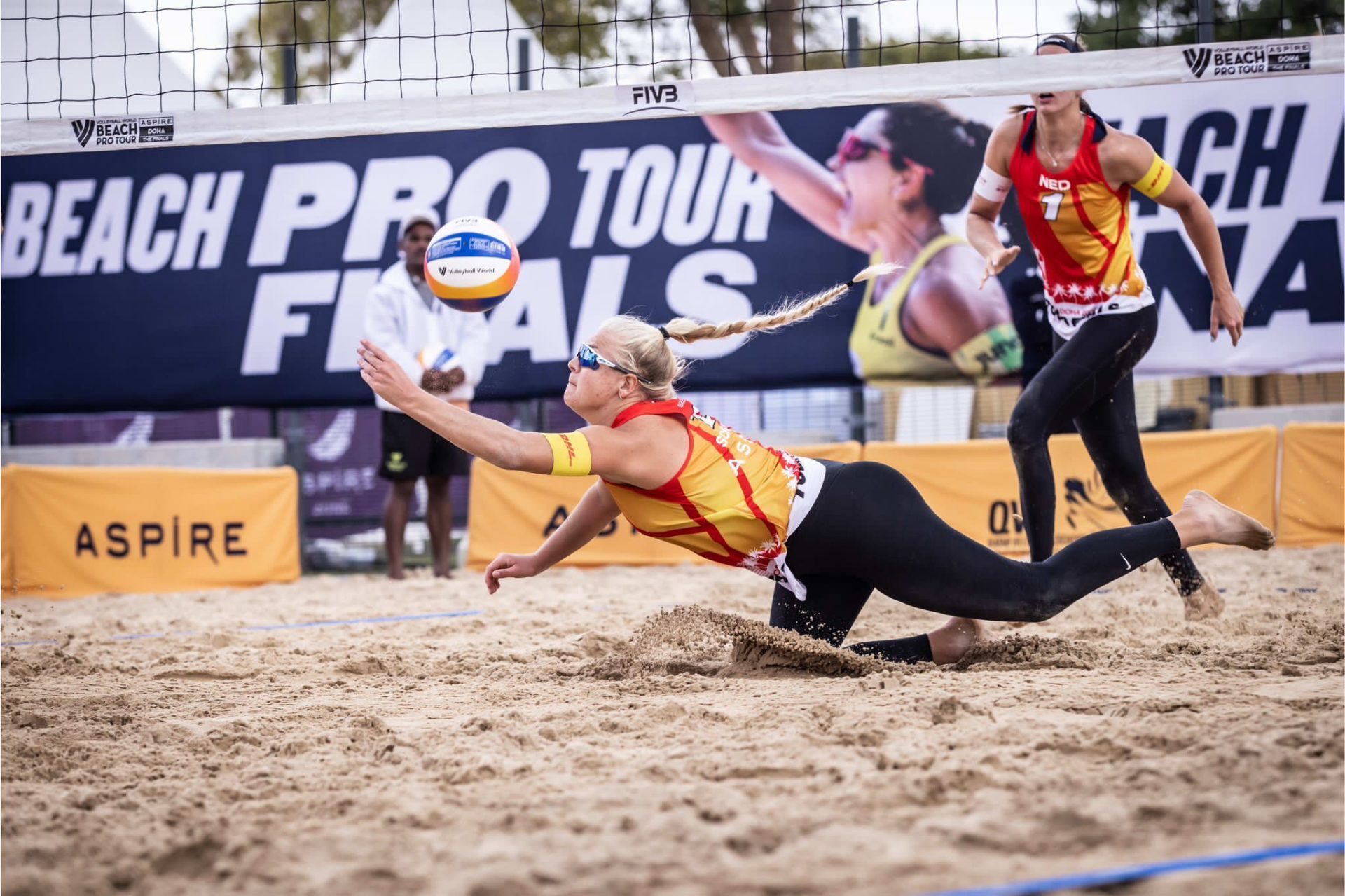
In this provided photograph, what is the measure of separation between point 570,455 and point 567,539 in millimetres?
602

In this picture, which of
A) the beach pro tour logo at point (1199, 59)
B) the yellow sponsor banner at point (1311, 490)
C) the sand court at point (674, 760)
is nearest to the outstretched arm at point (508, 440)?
the sand court at point (674, 760)

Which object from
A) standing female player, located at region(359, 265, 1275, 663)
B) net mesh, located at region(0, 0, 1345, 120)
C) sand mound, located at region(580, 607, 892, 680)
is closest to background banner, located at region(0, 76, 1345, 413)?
net mesh, located at region(0, 0, 1345, 120)

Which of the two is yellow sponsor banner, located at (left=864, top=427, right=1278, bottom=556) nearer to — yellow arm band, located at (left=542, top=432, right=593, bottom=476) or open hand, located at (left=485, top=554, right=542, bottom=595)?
open hand, located at (left=485, top=554, right=542, bottom=595)

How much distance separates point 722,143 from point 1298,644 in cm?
487

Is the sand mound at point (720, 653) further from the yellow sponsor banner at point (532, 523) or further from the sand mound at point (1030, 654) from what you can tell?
the yellow sponsor banner at point (532, 523)

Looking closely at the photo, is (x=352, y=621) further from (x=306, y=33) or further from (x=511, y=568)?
(x=306, y=33)

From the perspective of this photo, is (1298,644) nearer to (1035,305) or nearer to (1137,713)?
(1137,713)

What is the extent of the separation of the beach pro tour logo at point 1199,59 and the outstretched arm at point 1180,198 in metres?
0.70

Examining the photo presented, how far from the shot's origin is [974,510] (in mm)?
7027

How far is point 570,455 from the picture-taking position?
3.11m

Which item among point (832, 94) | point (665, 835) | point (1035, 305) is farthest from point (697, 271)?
point (665, 835)

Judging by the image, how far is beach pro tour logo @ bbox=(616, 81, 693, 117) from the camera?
15.5 feet

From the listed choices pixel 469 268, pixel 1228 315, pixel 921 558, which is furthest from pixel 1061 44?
pixel 469 268

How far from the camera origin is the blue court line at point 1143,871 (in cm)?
175
